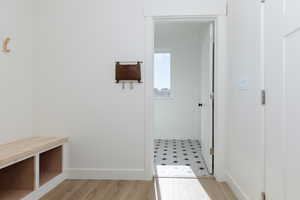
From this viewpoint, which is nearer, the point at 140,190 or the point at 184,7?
the point at 140,190

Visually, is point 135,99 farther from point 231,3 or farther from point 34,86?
point 231,3

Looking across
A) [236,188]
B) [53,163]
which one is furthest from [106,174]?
[236,188]

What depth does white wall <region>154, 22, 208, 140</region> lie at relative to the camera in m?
5.23

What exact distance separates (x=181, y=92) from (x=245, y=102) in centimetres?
322

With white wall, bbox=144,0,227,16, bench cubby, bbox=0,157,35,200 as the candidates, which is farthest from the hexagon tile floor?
white wall, bbox=144,0,227,16

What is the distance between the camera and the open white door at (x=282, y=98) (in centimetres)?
127

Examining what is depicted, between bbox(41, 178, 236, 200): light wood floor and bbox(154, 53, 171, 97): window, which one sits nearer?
Answer: bbox(41, 178, 236, 200): light wood floor

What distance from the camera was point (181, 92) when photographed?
207 inches

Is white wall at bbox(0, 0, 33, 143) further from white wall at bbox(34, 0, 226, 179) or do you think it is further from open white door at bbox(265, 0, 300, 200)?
open white door at bbox(265, 0, 300, 200)

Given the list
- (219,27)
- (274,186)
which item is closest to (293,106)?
(274,186)

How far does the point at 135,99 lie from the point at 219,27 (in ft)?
4.62

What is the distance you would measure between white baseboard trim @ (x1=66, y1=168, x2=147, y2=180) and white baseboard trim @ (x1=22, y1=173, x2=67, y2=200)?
13cm

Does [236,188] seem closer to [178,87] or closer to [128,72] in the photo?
[128,72]

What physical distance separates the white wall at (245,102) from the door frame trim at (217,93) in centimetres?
10
